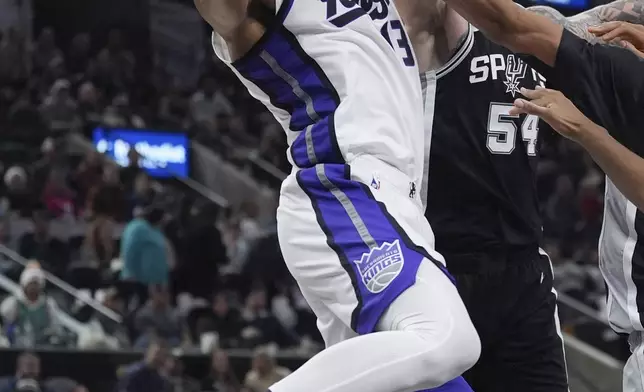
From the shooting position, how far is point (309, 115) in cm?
351

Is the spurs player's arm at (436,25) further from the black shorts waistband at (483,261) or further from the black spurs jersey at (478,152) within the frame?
the black shorts waistband at (483,261)

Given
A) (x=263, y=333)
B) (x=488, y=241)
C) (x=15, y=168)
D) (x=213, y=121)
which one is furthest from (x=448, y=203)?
(x=213, y=121)

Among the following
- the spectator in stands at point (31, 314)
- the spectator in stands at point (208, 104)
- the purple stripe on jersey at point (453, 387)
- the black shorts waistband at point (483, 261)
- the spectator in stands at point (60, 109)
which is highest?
the purple stripe on jersey at point (453, 387)

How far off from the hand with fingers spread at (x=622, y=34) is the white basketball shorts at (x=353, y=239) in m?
0.93

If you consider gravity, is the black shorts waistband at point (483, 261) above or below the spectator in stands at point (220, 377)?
above

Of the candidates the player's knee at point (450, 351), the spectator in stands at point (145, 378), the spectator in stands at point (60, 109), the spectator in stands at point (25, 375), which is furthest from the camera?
the spectator in stands at point (60, 109)

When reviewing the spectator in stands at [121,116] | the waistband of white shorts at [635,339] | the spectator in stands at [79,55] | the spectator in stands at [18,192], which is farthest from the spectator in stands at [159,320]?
the spectator in stands at [79,55]

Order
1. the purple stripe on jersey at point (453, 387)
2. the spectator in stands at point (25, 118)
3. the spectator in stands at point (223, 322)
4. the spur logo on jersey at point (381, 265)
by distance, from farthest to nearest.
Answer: the spectator in stands at point (25, 118)
the spectator in stands at point (223, 322)
the purple stripe on jersey at point (453, 387)
the spur logo on jersey at point (381, 265)

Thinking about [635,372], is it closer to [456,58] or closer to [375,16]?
[456,58]

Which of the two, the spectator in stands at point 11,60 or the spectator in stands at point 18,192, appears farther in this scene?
the spectator in stands at point 11,60

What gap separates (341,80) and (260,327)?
20.9ft

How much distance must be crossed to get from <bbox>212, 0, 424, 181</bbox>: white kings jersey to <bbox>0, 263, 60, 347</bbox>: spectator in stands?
5130 millimetres

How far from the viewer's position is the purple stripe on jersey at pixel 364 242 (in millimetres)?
3178

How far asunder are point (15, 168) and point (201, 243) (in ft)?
6.51
